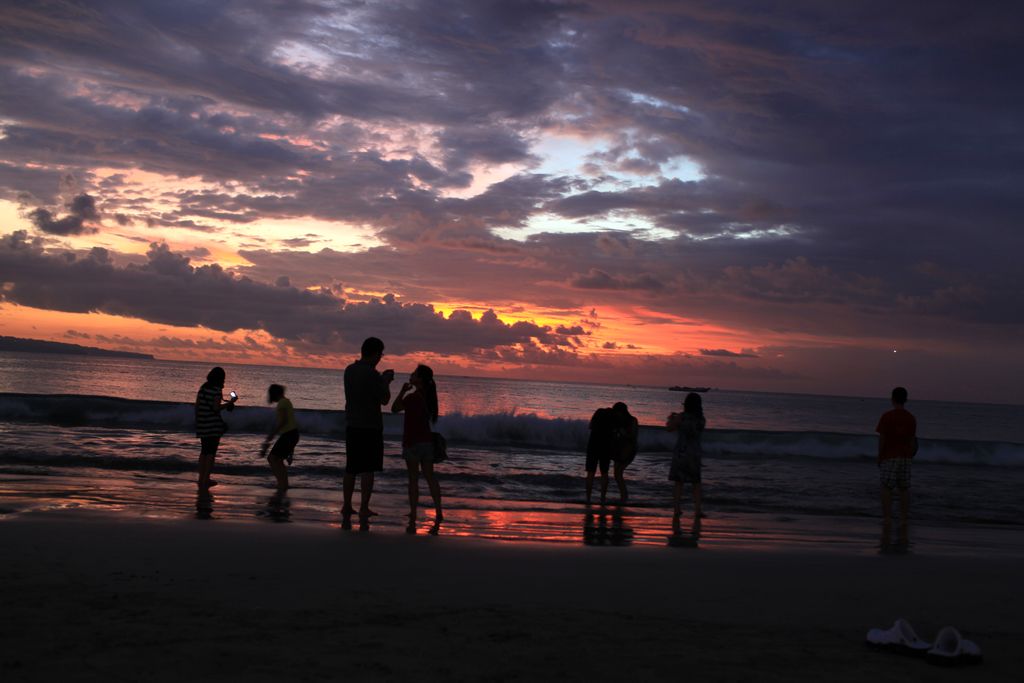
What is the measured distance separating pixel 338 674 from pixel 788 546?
7102 mm

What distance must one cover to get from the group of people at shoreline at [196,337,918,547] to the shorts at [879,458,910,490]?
0.04 feet

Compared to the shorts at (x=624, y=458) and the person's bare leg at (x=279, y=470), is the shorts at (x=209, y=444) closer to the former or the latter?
the person's bare leg at (x=279, y=470)

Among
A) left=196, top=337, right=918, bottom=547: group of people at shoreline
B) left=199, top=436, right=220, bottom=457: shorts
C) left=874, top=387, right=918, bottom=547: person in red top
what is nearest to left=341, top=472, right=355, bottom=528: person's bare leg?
left=196, top=337, right=918, bottom=547: group of people at shoreline

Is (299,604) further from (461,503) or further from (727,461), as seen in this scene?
(727,461)

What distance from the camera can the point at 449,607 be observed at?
223 inches

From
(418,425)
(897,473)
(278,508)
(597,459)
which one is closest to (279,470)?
(278,508)

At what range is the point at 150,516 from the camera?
935cm

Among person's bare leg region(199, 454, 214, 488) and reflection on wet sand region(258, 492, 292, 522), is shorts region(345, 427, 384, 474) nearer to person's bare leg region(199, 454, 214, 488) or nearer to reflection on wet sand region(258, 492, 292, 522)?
reflection on wet sand region(258, 492, 292, 522)

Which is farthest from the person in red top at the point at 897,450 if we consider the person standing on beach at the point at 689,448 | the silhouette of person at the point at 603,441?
the silhouette of person at the point at 603,441

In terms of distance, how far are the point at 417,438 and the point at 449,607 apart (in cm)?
433

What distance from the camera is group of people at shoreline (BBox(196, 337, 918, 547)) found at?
9758 millimetres

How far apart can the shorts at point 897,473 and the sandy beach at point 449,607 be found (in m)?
2.89

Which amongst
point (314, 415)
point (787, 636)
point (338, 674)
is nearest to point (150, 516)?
point (338, 674)

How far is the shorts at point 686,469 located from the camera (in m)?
11.9
